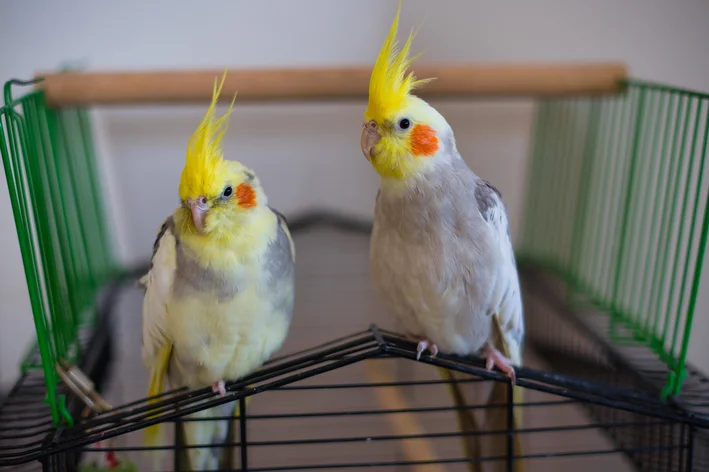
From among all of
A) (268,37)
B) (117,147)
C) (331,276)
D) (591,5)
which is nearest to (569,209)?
(591,5)

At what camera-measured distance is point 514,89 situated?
123 centimetres

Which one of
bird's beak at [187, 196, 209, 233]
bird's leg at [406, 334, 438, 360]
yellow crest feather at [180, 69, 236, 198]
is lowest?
bird's leg at [406, 334, 438, 360]

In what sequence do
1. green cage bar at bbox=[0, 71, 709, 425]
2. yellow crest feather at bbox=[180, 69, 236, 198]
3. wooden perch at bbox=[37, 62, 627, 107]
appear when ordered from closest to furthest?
yellow crest feather at bbox=[180, 69, 236, 198] → green cage bar at bbox=[0, 71, 709, 425] → wooden perch at bbox=[37, 62, 627, 107]

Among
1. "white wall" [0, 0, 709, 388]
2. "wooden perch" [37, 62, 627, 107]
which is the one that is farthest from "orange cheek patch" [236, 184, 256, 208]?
"white wall" [0, 0, 709, 388]

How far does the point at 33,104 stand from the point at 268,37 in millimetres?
567

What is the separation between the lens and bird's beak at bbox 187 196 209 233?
78 cm

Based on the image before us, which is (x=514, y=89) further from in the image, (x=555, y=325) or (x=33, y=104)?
(x=33, y=104)

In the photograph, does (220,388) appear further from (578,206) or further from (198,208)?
(578,206)

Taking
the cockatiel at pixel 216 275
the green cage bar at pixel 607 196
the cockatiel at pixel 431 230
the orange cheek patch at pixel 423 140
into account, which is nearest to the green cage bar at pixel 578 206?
the green cage bar at pixel 607 196

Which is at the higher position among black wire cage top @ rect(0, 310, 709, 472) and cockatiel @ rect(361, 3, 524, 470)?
cockatiel @ rect(361, 3, 524, 470)

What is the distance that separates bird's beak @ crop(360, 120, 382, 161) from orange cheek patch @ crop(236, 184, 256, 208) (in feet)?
0.53

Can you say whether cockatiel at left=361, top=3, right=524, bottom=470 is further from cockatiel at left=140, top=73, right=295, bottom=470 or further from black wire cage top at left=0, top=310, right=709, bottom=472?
cockatiel at left=140, top=73, right=295, bottom=470

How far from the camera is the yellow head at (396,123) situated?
2.59 ft

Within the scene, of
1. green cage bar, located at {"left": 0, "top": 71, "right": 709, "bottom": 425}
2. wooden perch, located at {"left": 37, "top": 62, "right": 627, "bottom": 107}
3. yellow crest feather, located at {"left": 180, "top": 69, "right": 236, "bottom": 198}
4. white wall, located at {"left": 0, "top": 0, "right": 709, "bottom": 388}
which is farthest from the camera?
white wall, located at {"left": 0, "top": 0, "right": 709, "bottom": 388}
